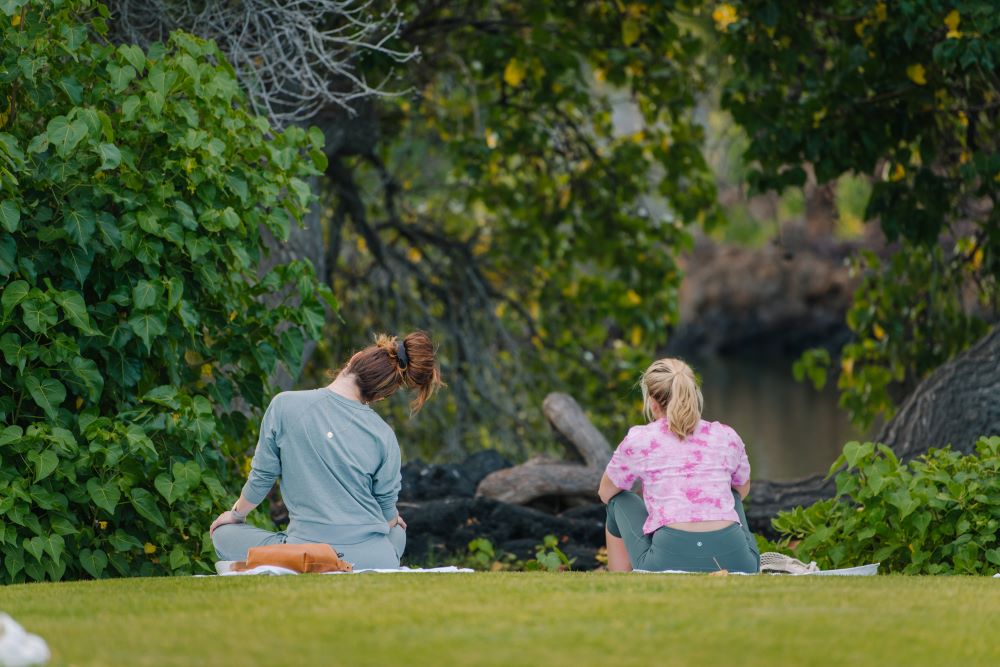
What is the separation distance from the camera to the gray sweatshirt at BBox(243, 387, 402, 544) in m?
5.09

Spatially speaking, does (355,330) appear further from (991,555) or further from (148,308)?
(991,555)

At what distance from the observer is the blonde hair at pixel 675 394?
5355 mm

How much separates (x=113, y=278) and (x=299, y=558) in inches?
61.7

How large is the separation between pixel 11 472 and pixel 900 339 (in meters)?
7.00

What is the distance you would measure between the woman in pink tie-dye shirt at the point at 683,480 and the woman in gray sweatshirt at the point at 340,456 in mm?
879

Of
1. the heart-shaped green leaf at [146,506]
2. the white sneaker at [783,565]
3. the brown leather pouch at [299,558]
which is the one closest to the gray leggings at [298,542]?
the brown leather pouch at [299,558]

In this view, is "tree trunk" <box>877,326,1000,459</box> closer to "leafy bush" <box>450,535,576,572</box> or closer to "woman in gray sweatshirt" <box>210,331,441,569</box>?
"leafy bush" <box>450,535,576,572</box>

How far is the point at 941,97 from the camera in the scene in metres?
8.47

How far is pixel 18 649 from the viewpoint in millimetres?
3184

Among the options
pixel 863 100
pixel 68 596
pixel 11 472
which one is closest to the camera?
pixel 68 596

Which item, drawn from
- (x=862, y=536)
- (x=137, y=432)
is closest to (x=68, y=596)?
(x=137, y=432)

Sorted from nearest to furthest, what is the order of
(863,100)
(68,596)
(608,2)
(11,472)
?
(68,596)
(11,472)
(863,100)
(608,2)

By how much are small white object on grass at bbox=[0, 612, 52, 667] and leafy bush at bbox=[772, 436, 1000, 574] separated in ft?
11.3

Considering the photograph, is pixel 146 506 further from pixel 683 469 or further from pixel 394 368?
pixel 683 469
